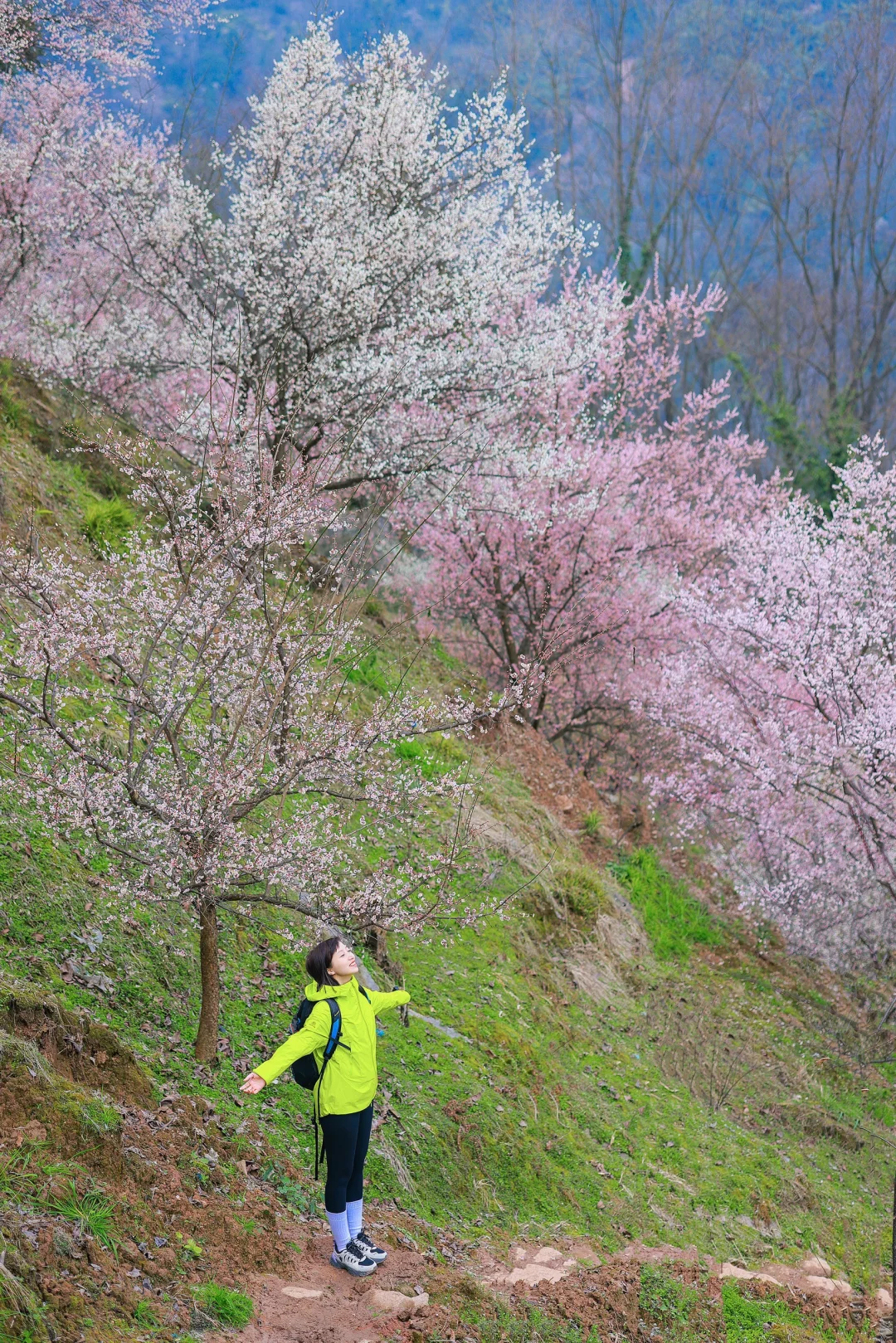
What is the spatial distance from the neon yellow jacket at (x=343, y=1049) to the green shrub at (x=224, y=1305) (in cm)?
69

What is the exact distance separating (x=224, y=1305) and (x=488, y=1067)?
303cm

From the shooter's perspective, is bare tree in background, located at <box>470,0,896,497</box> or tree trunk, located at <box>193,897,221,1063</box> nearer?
tree trunk, located at <box>193,897,221,1063</box>

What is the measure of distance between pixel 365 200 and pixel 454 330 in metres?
1.59

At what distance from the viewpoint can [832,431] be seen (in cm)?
2702

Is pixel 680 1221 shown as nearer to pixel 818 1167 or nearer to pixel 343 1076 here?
pixel 818 1167

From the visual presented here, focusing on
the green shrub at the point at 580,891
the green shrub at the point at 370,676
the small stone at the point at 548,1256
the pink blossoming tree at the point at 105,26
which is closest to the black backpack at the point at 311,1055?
the small stone at the point at 548,1256

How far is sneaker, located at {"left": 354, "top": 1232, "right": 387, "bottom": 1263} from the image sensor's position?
393 cm

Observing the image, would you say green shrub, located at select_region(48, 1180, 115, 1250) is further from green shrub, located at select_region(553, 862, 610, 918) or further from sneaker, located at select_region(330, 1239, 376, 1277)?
green shrub, located at select_region(553, 862, 610, 918)

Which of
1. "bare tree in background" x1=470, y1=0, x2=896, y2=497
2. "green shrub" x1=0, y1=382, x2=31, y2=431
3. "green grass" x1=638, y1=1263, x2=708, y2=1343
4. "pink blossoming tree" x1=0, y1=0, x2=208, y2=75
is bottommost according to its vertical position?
"green grass" x1=638, y1=1263, x2=708, y2=1343

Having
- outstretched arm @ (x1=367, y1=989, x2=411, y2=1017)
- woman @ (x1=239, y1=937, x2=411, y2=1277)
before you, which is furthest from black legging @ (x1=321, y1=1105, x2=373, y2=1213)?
outstretched arm @ (x1=367, y1=989, x2=411, y2=1017)

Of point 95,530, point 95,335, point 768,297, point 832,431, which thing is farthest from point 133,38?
point 768,297

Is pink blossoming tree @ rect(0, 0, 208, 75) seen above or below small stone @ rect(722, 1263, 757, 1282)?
above

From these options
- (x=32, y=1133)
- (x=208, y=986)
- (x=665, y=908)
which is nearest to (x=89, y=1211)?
(x=32, y=1133)

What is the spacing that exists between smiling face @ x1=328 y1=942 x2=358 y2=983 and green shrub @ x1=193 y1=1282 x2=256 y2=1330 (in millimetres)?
1110
